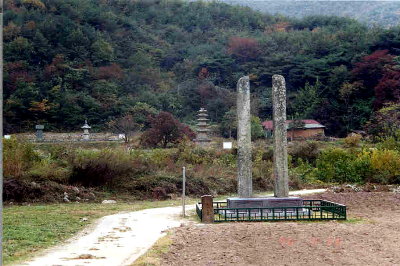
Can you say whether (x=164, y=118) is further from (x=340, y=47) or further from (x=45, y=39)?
(x=340, y=47)

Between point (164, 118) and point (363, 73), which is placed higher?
point (363, 73)

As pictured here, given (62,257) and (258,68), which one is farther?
(258,68)

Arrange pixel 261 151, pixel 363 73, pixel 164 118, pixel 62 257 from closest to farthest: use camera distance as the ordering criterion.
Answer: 1. pixel 62 257
2. pixel 261 151
3. pixel 164 118
4. pixel 363 73

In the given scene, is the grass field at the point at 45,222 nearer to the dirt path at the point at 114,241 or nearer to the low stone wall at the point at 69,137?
the dirt path at the point at 114,241

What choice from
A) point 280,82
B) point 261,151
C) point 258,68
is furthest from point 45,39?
point 280,82

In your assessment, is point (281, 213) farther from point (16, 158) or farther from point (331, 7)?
point (331, 7)

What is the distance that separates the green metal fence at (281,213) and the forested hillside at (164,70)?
30.4 meters

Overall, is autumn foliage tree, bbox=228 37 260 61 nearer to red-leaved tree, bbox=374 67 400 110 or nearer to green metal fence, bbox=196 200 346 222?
red-leaved tree, bbox=374 67 400 110

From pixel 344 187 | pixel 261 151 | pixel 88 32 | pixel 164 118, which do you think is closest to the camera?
pixel 344 187

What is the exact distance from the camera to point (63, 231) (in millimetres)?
15742

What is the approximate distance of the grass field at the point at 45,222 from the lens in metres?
13.1

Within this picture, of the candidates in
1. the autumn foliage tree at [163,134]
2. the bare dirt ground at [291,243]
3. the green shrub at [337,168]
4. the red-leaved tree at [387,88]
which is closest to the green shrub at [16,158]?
Result: the bare dirt ground at [291,243]

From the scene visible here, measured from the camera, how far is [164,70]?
261 ft

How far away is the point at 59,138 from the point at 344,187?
2930 cm
